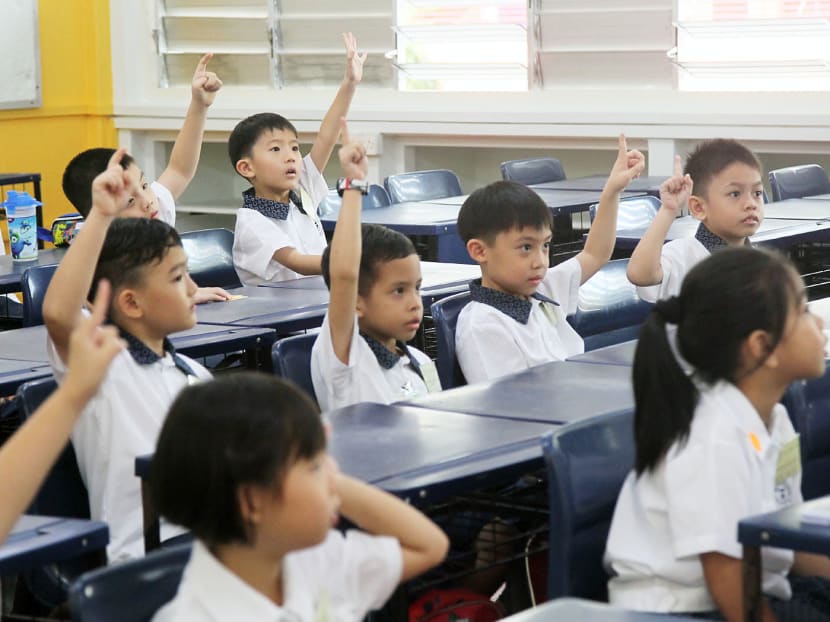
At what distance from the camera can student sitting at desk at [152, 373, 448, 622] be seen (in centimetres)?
140

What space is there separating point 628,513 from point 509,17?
6.00 m

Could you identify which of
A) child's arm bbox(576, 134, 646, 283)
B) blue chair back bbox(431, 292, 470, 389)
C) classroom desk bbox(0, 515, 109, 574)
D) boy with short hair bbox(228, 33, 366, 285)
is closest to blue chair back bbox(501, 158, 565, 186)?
boy with short hair bbox(228, 33, 366, 285)

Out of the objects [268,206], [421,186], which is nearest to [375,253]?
A: [268,206]

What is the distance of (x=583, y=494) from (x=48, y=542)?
717 mm

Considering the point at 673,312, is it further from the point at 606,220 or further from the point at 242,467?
the point at 606,220

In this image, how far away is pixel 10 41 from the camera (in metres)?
8.09

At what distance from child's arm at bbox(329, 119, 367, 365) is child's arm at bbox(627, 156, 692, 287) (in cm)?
100

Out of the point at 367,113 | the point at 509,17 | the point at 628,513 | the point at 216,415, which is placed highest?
the point at 509,17

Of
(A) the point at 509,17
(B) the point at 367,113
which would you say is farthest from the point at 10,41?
(A) the point at 509,17

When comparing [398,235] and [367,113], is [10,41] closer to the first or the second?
[367,113]

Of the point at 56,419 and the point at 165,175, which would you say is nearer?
the point at 56,419

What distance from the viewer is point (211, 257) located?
14.2 ft

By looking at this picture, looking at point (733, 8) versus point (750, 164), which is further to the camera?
point (733, 8)

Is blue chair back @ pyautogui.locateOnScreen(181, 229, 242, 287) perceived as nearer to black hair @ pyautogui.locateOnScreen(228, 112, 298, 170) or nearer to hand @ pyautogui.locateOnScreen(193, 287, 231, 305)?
black hair @ pyautogui.locateOnScreen(228, 112, 298, 170)
